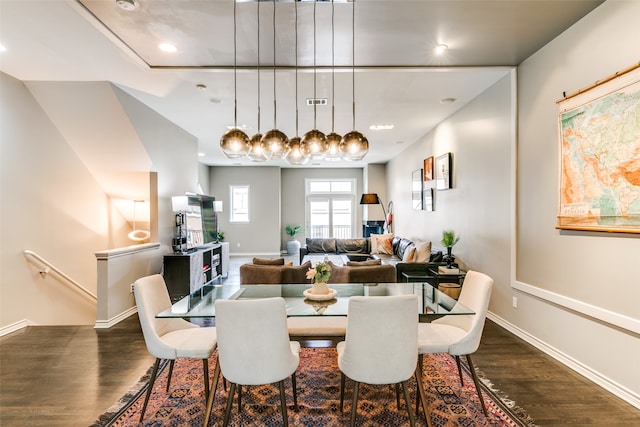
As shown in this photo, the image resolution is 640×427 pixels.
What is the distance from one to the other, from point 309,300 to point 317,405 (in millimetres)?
724

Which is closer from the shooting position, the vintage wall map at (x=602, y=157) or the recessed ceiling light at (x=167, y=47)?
the vintage wall map at (x=602, y=157)

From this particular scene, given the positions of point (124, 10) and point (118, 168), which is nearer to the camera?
point (124, 10)

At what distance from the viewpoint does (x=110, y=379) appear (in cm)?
261

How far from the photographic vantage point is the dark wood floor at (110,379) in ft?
6.97

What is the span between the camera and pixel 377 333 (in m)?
1.76

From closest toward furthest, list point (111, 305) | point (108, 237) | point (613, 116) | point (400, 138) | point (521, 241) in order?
point (613, 116) → point (521, 241) → point (111, 305) → point (108, 237) → point (400, 138)

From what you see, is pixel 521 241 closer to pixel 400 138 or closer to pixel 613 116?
pixel 613 116

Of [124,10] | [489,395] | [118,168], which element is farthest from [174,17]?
[489,395]

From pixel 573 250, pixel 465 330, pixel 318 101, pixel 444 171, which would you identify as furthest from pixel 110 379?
pixel 444 171

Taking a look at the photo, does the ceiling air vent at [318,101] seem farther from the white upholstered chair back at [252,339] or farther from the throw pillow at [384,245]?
the throw pillow at [384,245]

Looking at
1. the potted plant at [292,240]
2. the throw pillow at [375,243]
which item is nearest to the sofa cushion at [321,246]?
the throw pillow at [375,243]

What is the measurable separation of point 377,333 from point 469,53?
115 inches

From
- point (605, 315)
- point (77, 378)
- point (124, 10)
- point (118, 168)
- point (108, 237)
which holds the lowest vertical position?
point (77, 378)

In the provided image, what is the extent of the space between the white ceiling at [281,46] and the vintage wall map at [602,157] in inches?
29.3
